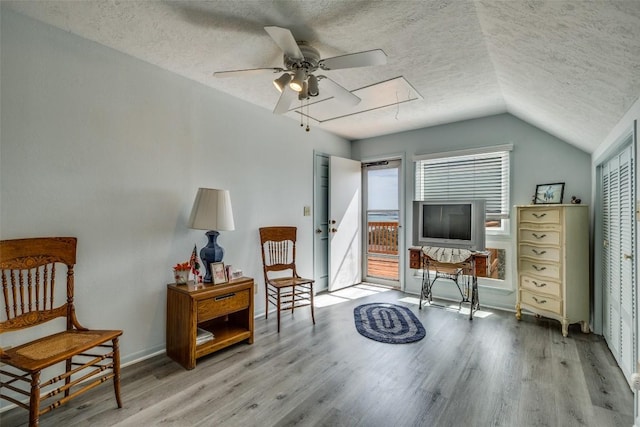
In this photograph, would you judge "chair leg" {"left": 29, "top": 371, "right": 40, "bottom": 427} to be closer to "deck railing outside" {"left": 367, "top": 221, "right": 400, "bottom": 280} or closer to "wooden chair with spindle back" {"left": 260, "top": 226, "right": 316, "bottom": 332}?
"wooden chair with spindle back" {"left": 260, "top": 226, "right": 316, "bottom": 332}

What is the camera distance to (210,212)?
8.22ft

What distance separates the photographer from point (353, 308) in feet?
12.1

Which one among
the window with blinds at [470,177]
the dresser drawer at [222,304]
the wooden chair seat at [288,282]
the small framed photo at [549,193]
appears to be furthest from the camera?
the window with blinds at [470,177]

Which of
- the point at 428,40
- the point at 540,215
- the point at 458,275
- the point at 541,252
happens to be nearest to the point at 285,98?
the point at 428,40

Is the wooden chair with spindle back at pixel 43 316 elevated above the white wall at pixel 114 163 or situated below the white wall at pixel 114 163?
below

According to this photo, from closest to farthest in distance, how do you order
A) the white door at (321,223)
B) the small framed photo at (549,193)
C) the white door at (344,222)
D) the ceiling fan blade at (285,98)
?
the ceiling fan blade at (285,98) → the small framed photo at (549,193) → the white door at (321,223) → the white door at (344,222)

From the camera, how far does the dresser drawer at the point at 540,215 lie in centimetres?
295

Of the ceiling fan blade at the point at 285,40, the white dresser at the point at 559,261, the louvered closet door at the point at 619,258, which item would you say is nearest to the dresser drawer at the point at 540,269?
the white dresser at the point at 559,261

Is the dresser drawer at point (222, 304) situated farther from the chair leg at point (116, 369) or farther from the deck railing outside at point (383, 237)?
the deck railing outside at point (383, 237)

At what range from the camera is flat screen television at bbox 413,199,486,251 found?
136 inches

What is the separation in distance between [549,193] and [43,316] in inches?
183

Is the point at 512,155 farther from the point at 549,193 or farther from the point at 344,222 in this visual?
the point at 344,222

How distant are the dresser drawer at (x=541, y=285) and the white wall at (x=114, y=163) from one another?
3.07m

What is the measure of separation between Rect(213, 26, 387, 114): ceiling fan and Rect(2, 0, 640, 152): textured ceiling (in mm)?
191
